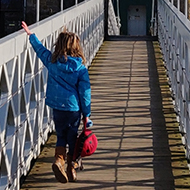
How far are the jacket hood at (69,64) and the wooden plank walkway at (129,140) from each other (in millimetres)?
823

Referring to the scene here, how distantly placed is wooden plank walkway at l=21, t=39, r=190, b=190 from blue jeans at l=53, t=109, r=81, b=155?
1.03 feet

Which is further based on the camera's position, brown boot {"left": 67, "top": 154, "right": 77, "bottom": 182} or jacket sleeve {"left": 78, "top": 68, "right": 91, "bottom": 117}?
brown boot {"left": 67, "top": 154, "right": 77, "bottom": 182}

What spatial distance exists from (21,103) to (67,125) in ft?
1.25

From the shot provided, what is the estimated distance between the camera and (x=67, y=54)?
4.39 metres

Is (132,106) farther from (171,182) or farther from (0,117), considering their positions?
(0,117)

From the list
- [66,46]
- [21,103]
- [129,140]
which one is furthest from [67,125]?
[129,140]

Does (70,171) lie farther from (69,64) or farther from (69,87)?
(69,64)

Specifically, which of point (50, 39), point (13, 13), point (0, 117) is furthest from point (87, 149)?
point (13, 13)

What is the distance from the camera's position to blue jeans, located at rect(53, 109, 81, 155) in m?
4.44

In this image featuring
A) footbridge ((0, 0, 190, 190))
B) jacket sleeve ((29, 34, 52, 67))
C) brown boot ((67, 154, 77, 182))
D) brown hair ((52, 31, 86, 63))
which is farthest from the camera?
brown boot ((67, 154, 77, 182))

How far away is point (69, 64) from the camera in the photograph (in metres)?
4.35

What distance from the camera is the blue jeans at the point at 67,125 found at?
4438mm

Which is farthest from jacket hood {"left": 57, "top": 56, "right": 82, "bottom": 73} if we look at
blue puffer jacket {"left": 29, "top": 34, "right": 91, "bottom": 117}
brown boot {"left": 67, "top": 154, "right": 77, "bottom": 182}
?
brown boot {"left": 67, "top": 154, "right": 77, "bottom": 182}

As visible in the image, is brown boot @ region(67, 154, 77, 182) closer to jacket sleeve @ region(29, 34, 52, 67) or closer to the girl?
the girl
